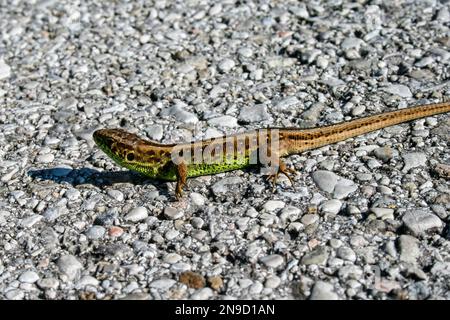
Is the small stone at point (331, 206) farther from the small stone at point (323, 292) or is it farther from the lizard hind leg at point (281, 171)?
the small stone at point (323, 292)

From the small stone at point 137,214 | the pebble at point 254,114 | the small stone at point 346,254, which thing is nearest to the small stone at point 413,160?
the small stone at point 346,254

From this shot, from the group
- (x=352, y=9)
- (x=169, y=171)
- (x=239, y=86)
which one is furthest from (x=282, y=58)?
(x=169, y=171)

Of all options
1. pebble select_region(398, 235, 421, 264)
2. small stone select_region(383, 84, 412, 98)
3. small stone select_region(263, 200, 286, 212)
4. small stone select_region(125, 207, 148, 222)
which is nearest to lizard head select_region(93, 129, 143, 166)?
small stone select_region(125, 207, 148, 222)

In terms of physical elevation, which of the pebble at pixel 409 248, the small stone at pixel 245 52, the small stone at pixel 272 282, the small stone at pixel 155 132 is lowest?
the small stone at pixel 155 132

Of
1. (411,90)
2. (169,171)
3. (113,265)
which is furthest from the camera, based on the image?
(411,90)

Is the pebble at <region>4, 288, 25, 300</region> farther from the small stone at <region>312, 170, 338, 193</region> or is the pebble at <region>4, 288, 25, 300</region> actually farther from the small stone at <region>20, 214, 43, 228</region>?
the small stone at <region>312, 170, 338, 193</region>
